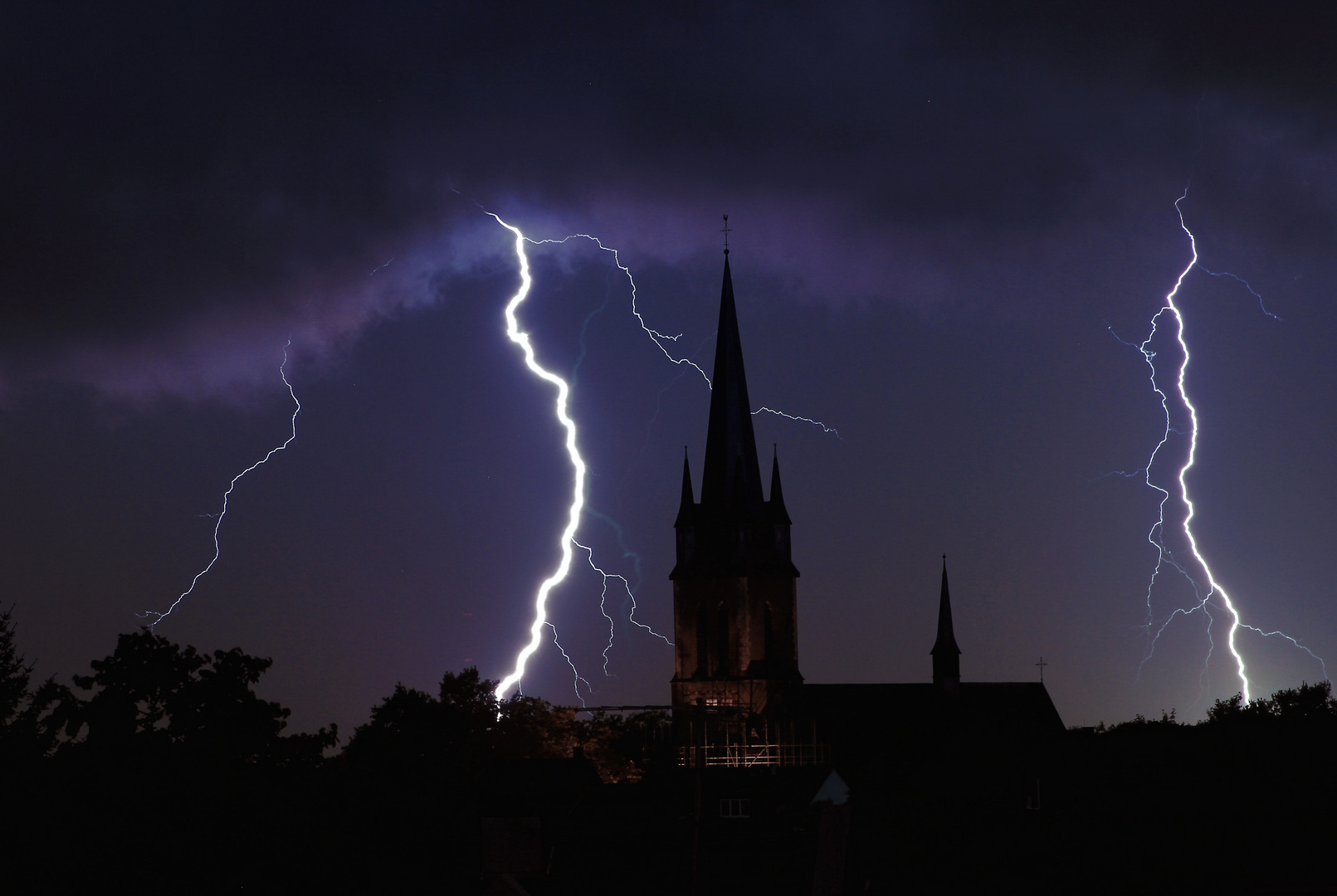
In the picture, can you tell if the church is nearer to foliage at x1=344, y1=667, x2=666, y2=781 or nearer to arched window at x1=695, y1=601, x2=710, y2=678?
arched window at x1=695, y1=601, x2=710, y2=678

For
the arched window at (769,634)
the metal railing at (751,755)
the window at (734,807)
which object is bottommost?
the window at (734,807)

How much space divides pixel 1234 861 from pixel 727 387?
53.5 metres

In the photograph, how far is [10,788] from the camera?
79.7 feet

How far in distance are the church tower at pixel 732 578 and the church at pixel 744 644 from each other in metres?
0.06

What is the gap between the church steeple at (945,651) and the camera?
92500 mm

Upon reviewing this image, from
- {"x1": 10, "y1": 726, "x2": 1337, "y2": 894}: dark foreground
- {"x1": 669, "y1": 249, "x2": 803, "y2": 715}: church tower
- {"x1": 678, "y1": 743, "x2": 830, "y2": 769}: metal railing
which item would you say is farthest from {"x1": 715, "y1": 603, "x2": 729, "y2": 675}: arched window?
{"x1": 10, "y1": 726, "x2": 1337, "y2": 894}: dark foreground

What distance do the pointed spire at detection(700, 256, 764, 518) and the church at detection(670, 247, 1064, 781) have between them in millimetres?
59

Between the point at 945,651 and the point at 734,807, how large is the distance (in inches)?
1040

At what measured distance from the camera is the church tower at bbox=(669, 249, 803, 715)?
273 feet

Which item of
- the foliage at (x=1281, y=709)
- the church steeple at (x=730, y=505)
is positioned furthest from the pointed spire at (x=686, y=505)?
the foliage at (x=1281, y=709)

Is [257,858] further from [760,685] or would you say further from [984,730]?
[984,730]

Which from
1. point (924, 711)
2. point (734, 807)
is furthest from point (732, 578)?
point (734, 807)

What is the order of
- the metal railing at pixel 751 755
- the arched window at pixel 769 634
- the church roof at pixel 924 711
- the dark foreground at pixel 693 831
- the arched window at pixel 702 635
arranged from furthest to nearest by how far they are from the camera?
1. the church roof at pixel 924 711
2. the arched window at pixel 702 635
3. the arched window at pixel 769 634
4. the metal railing at pixel 751 755
5. the dark foreground at pixel 693 831

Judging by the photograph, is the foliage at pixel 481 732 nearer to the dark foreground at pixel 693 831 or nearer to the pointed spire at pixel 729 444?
the dark foreground at pixel 693 831
